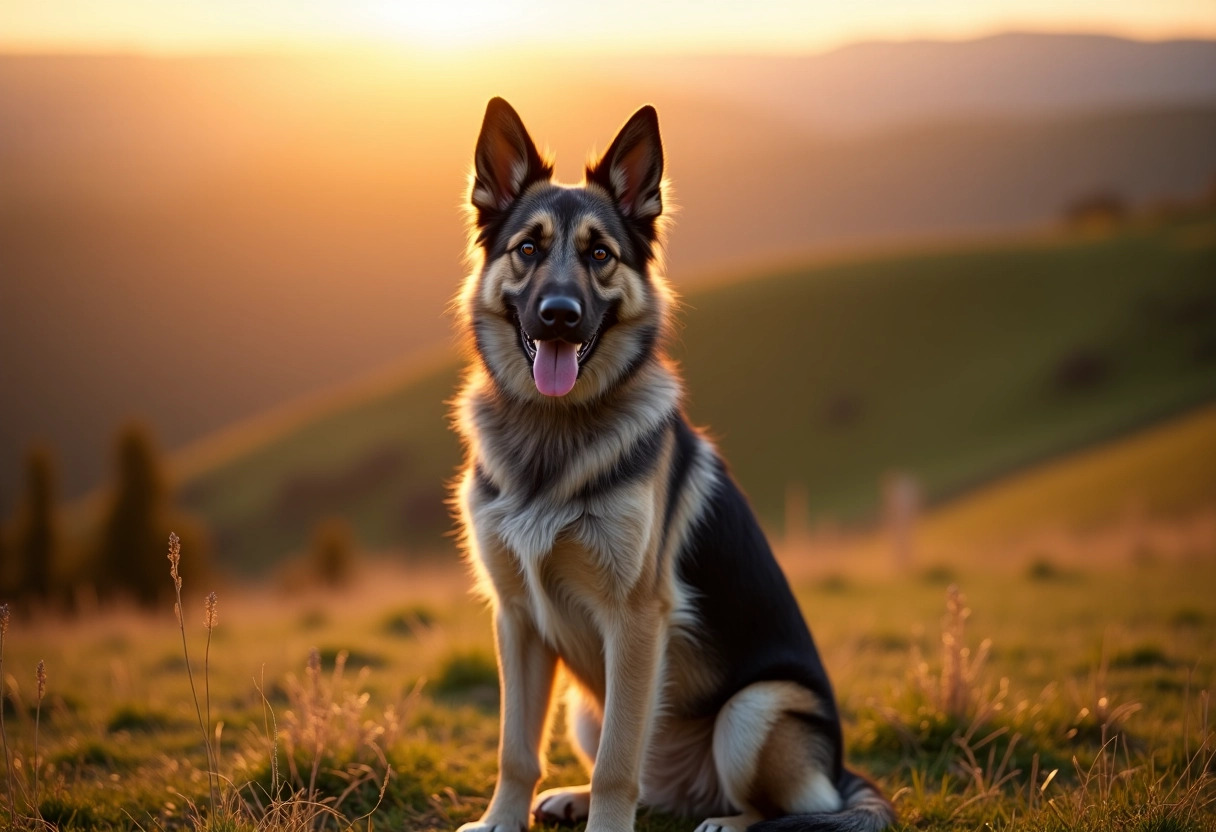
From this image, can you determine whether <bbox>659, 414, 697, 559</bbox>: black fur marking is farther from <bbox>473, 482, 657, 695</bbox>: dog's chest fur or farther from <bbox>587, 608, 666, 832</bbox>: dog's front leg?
<bbox>587, 608, 666, 832</bbox>: dog's front leg

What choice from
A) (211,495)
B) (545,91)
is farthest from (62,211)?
(211,495)

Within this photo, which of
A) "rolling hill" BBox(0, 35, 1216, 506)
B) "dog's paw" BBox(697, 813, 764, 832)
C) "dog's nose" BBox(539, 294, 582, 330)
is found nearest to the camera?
"dog's nose" BBox(539, 294, 582, 330)

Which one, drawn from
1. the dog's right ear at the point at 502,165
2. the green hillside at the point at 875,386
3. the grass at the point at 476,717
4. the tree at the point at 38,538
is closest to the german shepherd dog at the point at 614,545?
the dog's right ear at the point at 502,165

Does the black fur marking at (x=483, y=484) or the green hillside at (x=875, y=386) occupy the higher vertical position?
the black fur marking at (x=483, y=484)

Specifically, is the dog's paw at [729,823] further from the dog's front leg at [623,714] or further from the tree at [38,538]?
the tree at [38,538]

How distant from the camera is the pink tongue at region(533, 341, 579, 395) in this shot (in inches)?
169

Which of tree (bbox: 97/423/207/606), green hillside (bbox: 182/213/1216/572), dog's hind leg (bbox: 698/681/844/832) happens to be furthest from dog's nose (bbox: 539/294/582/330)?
green hillside (bbox: 182/213/1216/572)

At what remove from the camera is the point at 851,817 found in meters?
4.32

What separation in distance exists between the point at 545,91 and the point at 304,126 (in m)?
44.7

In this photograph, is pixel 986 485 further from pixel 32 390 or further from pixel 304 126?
pixel 304 126

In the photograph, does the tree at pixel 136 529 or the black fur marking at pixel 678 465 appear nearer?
the black fur marking at pixel 678 465

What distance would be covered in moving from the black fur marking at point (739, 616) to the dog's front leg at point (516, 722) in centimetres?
82

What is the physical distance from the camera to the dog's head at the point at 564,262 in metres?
4.33

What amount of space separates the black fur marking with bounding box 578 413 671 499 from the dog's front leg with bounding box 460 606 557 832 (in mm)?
762
